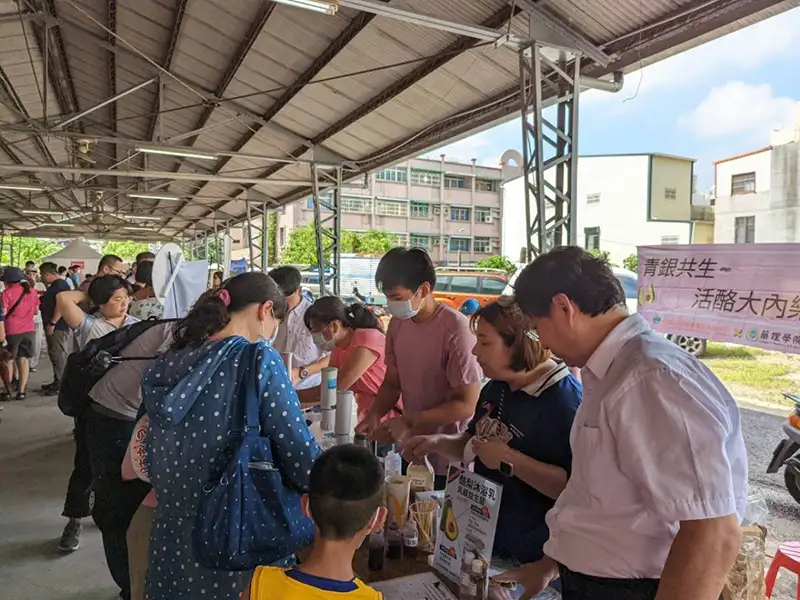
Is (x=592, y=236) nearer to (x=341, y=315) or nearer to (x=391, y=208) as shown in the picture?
(x=391, y=208)

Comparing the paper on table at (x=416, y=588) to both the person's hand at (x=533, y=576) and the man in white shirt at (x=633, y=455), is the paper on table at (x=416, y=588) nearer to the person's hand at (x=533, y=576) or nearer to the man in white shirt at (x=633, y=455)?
the person's hand at (x=533, y=576)

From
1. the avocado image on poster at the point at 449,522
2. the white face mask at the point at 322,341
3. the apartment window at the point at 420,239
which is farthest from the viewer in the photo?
the apartment window at the point at 420,239

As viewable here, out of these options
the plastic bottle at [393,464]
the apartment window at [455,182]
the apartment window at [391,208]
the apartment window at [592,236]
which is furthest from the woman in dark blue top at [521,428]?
the apartment window at [455,182]

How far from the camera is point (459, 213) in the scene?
34.6 meters

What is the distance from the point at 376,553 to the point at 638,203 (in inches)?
886

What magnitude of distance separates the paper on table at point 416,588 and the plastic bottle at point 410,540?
130 mm

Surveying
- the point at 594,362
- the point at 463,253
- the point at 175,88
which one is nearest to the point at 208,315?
the point at 594,362

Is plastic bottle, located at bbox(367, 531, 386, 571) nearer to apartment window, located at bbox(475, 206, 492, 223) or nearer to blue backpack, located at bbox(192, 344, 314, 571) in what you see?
blue backpack, located at bbox(192, 344, 314, 571)

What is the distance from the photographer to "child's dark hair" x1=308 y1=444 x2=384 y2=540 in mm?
1117

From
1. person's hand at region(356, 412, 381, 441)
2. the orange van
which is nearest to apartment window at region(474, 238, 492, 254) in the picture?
the orange van

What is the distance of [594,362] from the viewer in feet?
Answer: 3.40

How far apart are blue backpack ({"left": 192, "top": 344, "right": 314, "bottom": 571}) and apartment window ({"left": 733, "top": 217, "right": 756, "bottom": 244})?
17.4 m

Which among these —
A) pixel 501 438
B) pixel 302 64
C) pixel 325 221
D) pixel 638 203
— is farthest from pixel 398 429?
pixel 638 203

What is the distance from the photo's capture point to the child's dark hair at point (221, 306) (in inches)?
56.6
